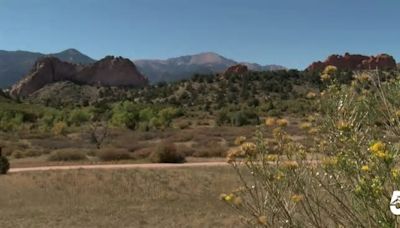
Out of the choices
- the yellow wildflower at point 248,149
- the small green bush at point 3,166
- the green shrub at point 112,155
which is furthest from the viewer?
the green shrub at point 112,155

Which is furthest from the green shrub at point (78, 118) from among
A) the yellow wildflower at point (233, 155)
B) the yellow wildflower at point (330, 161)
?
the yellow wildflower at point (330, 161)

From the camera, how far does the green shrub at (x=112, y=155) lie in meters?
34.3

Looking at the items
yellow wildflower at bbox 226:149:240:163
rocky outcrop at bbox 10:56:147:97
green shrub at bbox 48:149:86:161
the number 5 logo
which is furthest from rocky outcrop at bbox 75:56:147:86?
the number 5 logo

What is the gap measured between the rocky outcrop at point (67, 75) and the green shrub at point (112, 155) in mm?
104536

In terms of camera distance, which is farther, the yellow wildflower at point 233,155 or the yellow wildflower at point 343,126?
the yellow wildflower at point 233,155

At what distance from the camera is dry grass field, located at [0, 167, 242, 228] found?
1759 cm

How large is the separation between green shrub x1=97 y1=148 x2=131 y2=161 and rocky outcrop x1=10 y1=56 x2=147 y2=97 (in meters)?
105


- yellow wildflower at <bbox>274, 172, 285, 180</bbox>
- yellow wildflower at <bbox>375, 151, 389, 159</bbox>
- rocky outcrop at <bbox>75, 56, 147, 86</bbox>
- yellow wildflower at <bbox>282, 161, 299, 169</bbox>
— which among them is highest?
yellow wildflower at <bbox>375, 151, 389, 159</bbox>

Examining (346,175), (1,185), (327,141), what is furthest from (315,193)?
(1,185)

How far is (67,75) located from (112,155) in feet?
357

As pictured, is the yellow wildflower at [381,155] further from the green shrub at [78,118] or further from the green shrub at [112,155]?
the green shrub at [78,118]

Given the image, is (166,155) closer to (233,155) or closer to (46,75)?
(233,155)

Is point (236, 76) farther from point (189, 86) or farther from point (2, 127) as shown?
point (2, 127)

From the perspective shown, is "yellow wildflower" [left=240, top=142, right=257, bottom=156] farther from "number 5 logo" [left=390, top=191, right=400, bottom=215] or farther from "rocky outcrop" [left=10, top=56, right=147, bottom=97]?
"rocky outcrop" [left=10, top=56, right=147, bottom=97]
